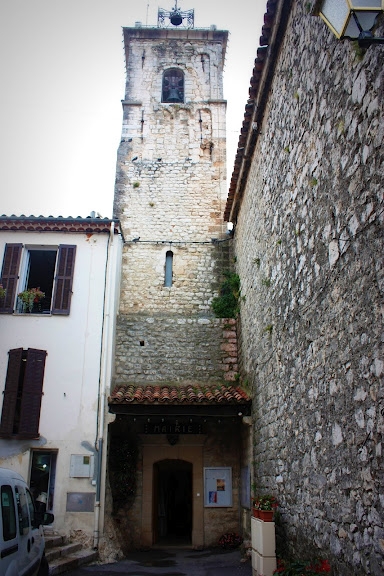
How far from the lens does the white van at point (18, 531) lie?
4.07 m

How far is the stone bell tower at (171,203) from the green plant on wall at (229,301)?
0.21 metres

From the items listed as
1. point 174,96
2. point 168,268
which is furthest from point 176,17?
point 168,268

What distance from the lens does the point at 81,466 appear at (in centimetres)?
887

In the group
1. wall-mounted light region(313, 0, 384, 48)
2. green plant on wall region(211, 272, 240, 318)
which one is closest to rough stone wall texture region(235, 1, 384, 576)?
wall-mounted light region(313, 0, 384, 48)

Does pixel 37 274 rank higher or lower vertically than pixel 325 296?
higher

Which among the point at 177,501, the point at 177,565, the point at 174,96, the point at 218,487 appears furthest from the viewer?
the point at 177,501

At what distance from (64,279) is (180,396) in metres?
3.77

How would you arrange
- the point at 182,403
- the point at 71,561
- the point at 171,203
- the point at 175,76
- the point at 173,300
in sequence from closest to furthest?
the point at 71,561 < the point at 182,403 < the point at 173,300 < the point at 171,203 < the point at 175,76

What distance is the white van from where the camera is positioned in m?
4.07

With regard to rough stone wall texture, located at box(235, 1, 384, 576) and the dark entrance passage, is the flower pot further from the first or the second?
the dark entrance passage

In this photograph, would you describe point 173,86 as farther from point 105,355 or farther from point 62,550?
point 62,550

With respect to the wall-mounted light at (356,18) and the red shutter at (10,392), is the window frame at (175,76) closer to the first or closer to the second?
the red shutter at (10,392)

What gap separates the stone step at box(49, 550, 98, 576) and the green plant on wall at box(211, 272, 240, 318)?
5735 millimetres

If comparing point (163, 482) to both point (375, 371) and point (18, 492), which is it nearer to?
point (18, 492)
